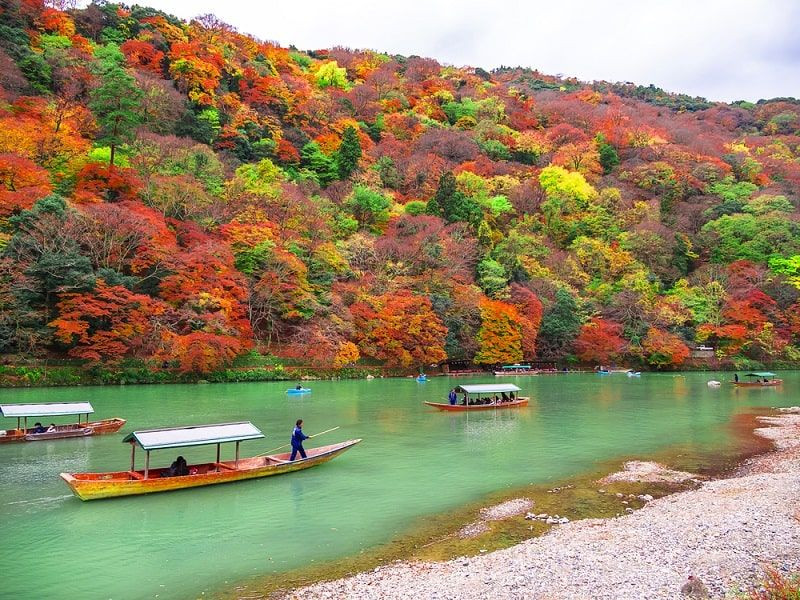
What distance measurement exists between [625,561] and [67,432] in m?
21.5

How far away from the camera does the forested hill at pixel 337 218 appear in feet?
140

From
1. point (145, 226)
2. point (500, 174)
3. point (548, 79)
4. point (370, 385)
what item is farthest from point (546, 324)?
point (548, 79)

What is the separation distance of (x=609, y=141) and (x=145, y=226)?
3263 inches

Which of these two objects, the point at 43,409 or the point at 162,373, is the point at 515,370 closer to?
the point at 162,373

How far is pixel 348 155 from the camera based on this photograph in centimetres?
7800

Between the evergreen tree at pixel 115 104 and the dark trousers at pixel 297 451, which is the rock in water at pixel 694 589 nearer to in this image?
the dark trousers at pixel 297 451

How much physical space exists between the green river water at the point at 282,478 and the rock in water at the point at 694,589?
596 centimetres

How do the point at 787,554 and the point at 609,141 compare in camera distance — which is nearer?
the point at 787,554

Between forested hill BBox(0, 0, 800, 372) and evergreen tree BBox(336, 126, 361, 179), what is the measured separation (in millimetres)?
358

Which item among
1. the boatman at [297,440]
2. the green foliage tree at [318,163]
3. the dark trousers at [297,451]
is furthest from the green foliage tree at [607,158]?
the boatman at [297,440]

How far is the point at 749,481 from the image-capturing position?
53.5 ft

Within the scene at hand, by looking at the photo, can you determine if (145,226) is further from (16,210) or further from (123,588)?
(123,588)

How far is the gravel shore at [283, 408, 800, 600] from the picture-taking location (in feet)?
29.5

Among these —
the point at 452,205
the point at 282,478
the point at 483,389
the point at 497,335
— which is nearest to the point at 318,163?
the point at 452,205
